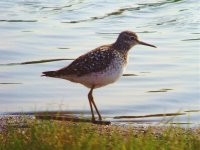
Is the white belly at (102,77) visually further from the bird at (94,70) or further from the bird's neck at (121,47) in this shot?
the bird's neck at (121,47)

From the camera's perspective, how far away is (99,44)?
1753 centimetres

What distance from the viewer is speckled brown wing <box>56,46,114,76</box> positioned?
11.0 metres

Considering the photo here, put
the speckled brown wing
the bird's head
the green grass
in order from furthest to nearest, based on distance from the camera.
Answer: the bird's head → the speckled brown wing → the green grass

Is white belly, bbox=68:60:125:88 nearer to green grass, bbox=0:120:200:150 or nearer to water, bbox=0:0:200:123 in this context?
water, bbox=0:0:200:123

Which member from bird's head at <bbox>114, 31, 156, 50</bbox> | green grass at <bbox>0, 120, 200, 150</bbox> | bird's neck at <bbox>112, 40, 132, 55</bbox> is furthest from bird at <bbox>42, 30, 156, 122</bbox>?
green grass at <bbox>0, 120, 200, 150</bbox>

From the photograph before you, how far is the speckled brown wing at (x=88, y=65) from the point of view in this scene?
11.0m

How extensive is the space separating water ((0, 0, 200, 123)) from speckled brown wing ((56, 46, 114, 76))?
803mm

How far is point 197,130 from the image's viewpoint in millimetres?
10102

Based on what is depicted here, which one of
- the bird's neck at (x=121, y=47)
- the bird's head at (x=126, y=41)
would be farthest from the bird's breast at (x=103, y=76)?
the bird's head at (x=126, y=41)

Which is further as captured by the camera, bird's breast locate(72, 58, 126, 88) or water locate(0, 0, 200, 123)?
water locate(0, 0, 200, 123)

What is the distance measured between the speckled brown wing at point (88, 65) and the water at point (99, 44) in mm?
803

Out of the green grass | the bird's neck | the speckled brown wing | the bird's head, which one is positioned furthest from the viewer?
the bird's head

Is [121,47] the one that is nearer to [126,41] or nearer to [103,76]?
[126,41]

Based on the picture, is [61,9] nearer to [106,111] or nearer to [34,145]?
[106,111]
